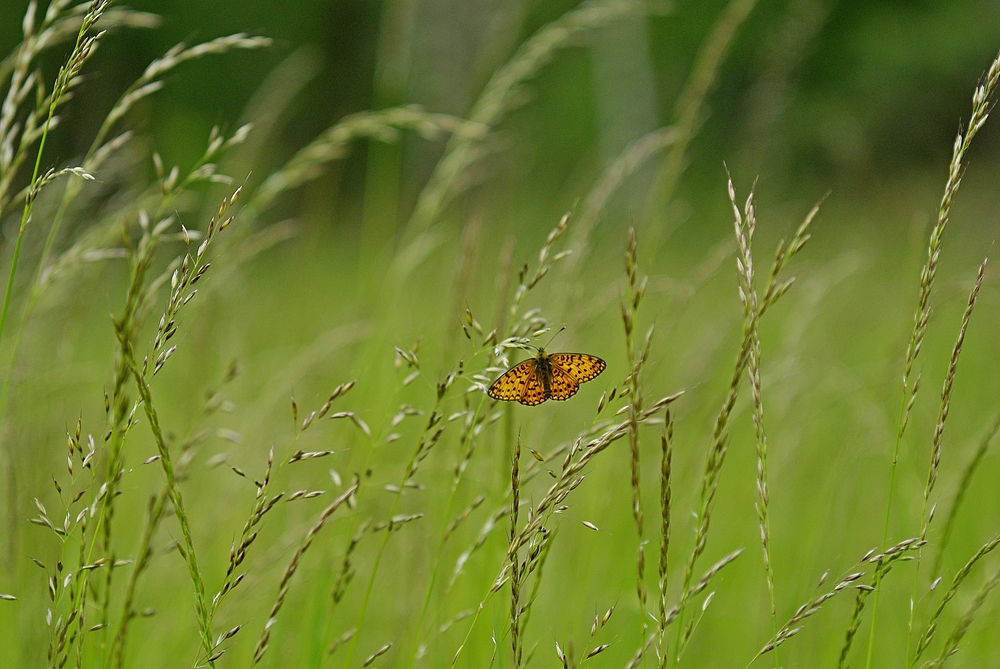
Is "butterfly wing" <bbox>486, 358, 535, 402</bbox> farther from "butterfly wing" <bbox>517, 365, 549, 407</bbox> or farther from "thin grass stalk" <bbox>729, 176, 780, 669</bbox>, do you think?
"thin grass stalk" <bbox>729, 176, 780, 669</bbox>

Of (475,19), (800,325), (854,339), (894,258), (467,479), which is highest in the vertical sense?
(475,19)

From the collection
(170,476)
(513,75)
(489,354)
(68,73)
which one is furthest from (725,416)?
(513,75)

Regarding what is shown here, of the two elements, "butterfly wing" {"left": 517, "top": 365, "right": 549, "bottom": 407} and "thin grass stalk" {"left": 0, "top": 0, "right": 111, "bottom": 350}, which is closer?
"thin grass stalk" {"left": 0, "top": 0, "right": 111, "bottom": 350}

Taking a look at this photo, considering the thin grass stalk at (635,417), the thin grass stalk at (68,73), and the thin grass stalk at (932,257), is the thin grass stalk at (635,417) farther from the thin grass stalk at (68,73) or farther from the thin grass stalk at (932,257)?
the thin grass stalk at (68,73)

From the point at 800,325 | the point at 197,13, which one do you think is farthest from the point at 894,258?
the point at 197,13

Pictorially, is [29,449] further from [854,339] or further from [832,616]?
[854,339]

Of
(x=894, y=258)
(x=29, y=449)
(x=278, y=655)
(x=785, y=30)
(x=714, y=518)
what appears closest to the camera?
(x=278, y=655)

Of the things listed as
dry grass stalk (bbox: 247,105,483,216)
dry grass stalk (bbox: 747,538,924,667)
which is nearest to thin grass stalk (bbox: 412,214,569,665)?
dry grass stalk (bbox: 747,538,924,667)
